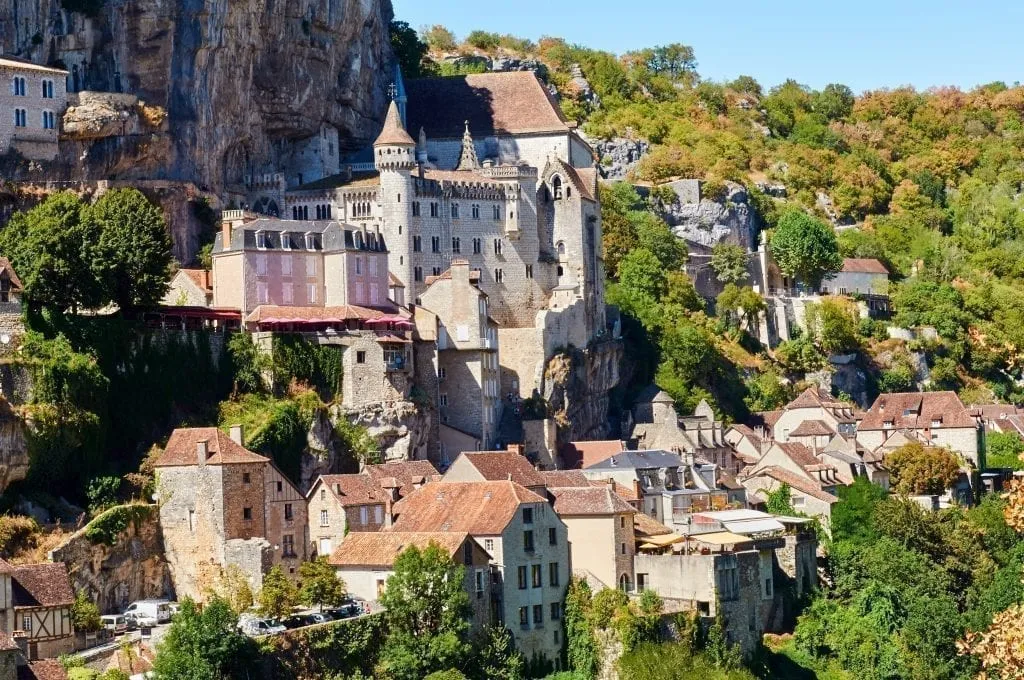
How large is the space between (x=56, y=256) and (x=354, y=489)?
1348 centimetres

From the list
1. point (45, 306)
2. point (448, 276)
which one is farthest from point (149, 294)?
point (448, 276)

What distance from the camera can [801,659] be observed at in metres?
82.2

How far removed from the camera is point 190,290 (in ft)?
289

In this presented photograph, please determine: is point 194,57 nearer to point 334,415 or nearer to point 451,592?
point 334,415

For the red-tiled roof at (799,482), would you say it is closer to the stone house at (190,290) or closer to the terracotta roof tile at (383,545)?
the stone house at (190,290)

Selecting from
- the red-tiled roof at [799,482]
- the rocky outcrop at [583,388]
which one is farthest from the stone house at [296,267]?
the red-tiled roof at [799,482]

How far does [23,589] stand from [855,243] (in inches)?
3498

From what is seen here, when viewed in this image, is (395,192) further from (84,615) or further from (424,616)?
(84,615)

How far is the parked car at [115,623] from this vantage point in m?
68.2

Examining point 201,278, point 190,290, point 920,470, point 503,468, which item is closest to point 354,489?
point 503,468

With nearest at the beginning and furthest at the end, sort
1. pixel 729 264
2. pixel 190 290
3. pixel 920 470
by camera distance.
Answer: pixel 190 290 < pixel 920 470 < pixel 729 264

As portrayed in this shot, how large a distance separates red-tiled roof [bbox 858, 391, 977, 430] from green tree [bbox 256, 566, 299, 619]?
48.1m

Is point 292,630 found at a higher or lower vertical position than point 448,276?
lower

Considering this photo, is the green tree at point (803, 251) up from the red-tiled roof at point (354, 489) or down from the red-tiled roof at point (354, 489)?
up
